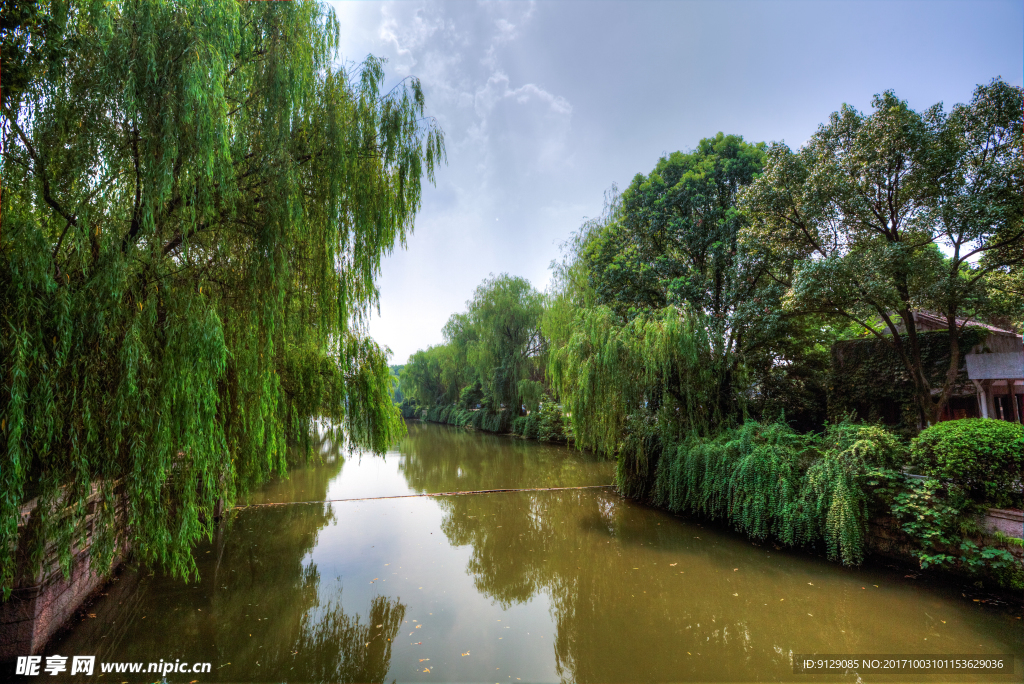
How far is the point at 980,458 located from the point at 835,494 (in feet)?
4.49

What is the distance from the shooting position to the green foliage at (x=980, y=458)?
4484mm

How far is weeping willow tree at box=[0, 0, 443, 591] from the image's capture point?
282cm

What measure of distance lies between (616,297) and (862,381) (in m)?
5.06

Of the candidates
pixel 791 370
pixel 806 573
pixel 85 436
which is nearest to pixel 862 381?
pixel 791 370

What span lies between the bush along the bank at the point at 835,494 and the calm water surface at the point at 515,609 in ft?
1.36

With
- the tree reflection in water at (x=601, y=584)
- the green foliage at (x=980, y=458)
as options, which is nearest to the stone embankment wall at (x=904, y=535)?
the green foliage at (x=980, y=458)

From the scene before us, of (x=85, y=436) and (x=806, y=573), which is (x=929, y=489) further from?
(x=85, y=436)

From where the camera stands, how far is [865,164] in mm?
6781

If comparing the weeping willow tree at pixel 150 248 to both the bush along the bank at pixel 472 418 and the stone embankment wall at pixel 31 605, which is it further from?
the bush along the bank at pixel 472 418

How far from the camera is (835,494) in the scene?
17.8ft

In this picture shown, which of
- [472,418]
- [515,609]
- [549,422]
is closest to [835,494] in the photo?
[515,609]

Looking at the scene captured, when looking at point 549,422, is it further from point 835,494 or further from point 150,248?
point 150,248

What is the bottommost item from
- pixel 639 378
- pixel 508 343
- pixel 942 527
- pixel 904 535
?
pixel 904 535

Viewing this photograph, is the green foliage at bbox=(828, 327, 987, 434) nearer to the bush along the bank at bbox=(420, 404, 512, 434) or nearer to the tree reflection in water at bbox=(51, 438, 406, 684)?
the tree reflection in water at bbox=(51, 438, 406, 684)
